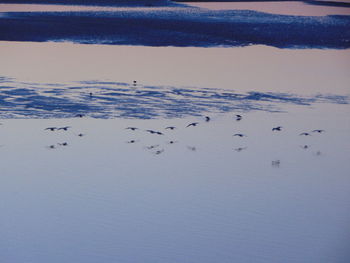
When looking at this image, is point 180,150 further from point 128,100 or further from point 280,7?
point 280,7

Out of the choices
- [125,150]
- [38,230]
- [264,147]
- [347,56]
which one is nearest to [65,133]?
[125,150]

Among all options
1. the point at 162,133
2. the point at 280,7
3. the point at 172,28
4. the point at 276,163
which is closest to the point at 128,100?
the point at 162,133

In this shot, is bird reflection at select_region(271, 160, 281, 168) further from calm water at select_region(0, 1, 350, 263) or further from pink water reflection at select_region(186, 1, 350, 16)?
pink water reflection at select_region(186, 1, 350, 16)

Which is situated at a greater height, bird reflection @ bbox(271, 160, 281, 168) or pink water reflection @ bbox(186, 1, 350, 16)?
pink water reflection @ bbox(186, 1, 350, 16)

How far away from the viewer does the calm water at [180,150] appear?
221 centimetres

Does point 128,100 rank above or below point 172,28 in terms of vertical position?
below

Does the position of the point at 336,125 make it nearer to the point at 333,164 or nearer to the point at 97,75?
the point at 333,164

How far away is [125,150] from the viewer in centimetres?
235

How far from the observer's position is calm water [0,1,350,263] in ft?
7.26

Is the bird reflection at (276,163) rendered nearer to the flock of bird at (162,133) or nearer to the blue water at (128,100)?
the flock of bird at (162,133)

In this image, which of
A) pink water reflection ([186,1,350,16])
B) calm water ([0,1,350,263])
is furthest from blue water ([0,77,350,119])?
pink water reflection ([186,1,350,16])

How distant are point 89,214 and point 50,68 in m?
0.76

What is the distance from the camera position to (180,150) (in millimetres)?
2326

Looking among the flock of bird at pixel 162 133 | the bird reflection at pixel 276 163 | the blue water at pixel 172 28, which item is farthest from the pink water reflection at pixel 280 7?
the bird reflection at pixel 276 163
